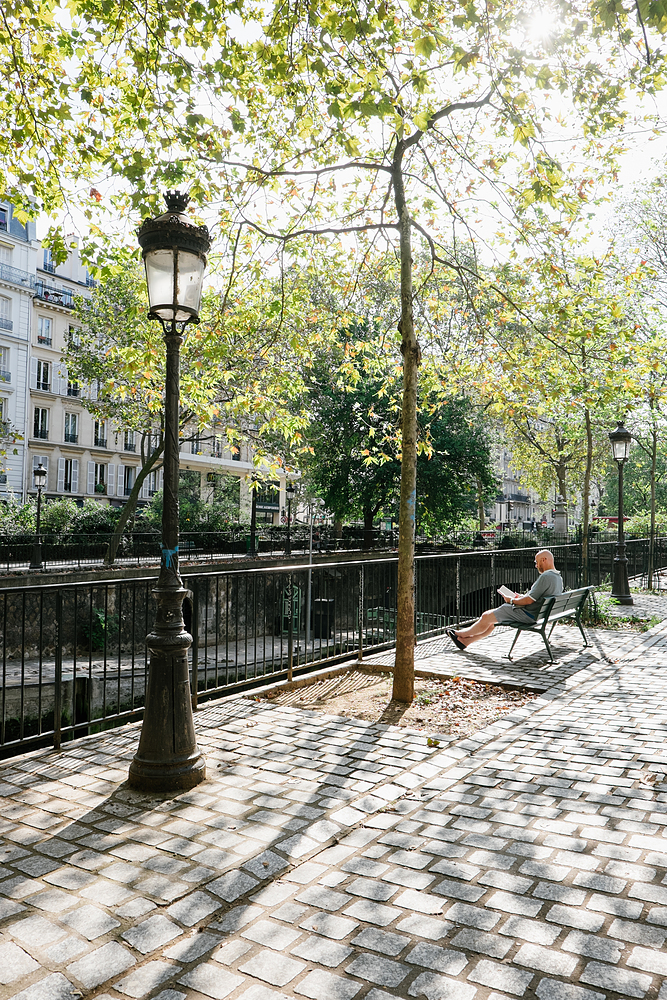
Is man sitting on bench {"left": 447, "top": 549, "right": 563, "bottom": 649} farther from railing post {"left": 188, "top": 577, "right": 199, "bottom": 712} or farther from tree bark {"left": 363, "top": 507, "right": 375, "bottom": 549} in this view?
tree bark {"left": 363, "top": 507, "right": 375, "bottom": 549}

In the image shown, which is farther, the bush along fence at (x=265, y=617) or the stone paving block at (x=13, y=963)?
the bush along fence at (x=265, y=617)

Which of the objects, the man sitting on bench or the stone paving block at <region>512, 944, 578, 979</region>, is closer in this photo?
the stone paving block at <region>512, 944, 578, 979</region>

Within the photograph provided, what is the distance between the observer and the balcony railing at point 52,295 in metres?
45.3

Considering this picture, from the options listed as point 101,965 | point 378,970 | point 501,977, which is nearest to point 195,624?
point 101,965

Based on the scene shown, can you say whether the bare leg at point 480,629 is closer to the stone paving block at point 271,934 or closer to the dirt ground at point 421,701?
the dirt ground at point 421,701

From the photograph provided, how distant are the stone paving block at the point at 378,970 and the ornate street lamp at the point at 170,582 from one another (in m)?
2.18

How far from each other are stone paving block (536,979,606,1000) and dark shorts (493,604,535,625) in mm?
6992

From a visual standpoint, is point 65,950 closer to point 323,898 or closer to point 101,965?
point 101,965

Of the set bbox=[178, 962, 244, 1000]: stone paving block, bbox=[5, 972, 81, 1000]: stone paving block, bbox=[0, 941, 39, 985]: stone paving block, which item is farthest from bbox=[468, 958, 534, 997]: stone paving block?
bbox=[0, 941, 39, 985]: stone paving block

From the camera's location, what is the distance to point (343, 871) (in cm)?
362

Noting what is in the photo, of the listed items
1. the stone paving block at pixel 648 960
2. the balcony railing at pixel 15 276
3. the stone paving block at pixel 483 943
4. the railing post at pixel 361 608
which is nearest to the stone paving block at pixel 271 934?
the stone paving block at pixel 483 943

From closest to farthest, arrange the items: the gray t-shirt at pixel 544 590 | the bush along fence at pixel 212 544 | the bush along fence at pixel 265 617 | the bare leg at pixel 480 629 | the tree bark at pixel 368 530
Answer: the bush along fence at pixel 265 617, the gray t-shirt at pixel 544 590, the bare leg at pixel 480 629, the bush along fence at pixel 212 544, the tree bark at pixel 368 530

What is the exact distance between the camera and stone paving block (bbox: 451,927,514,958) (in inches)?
114

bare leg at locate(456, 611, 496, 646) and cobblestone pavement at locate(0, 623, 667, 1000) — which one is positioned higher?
bare leg at locate(456, 611, 496, 646)
